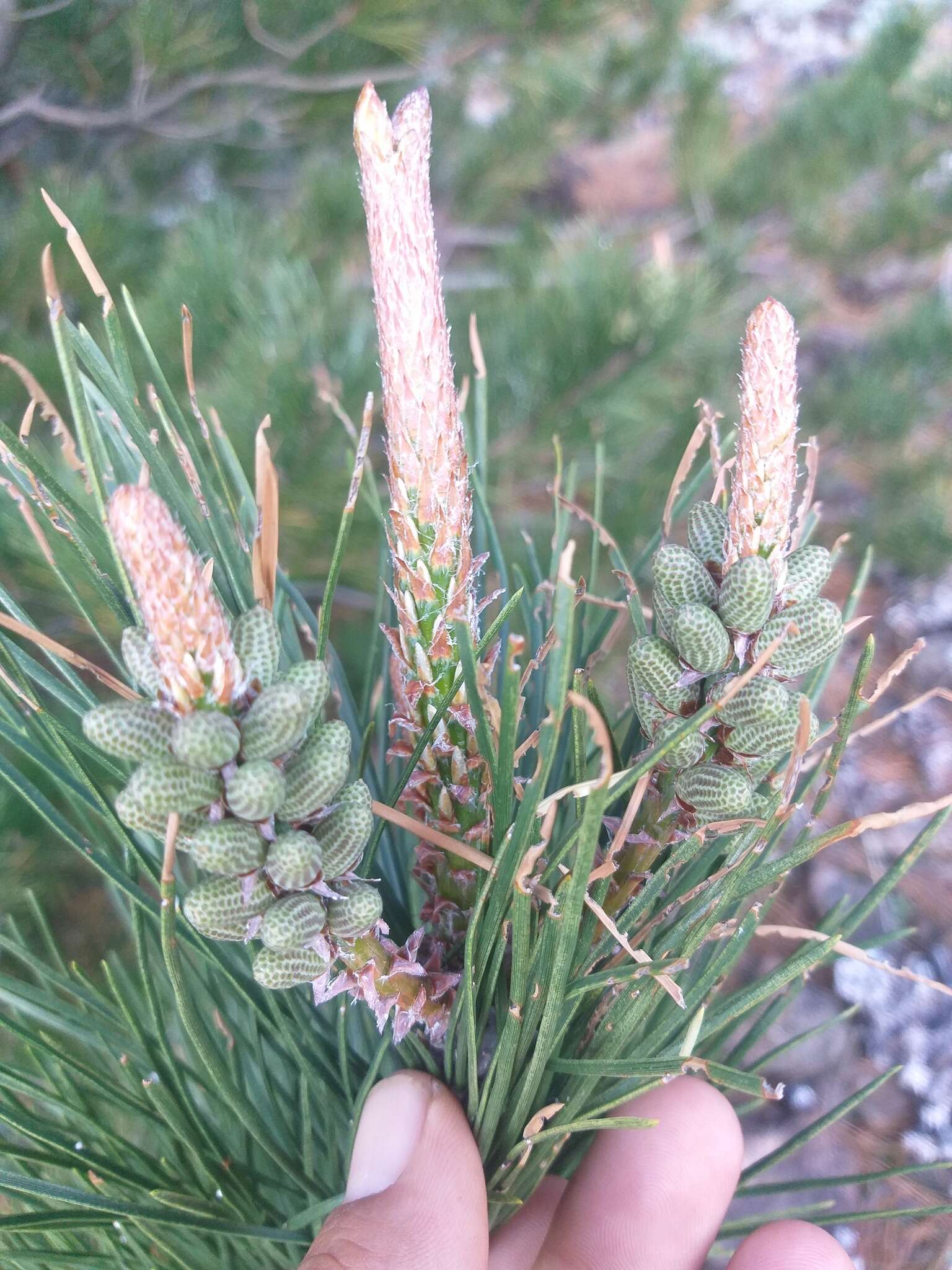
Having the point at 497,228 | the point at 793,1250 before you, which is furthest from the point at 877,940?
the point at 497,228

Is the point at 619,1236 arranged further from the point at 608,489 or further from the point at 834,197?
the point at 834,197

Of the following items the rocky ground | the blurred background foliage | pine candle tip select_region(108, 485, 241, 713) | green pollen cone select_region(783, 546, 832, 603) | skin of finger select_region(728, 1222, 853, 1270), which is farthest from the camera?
the rocky ground

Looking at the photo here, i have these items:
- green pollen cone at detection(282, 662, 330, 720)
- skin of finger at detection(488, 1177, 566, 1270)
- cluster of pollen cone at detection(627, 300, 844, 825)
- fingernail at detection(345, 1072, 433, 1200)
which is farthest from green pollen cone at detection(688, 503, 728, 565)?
skin of finger at detection(488, 1177, 566, 1270)

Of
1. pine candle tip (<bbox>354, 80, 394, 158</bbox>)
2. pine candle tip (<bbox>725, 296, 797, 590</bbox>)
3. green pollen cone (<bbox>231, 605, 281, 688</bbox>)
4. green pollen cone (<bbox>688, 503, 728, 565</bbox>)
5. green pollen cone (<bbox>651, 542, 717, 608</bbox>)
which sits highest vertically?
pine candle tip (<bbox>354, 80, 394, 158</bbox>)

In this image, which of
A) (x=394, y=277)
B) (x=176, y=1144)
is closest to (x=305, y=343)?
(x=394, y=277)

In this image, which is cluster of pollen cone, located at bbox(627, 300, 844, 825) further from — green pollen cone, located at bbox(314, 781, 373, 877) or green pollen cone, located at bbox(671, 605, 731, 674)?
green pollen cone, located at bbox(314, 781, 373, 877)

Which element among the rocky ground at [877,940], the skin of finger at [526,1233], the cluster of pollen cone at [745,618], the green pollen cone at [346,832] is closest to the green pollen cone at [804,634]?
the cluster of pollen cone at [745,618]
